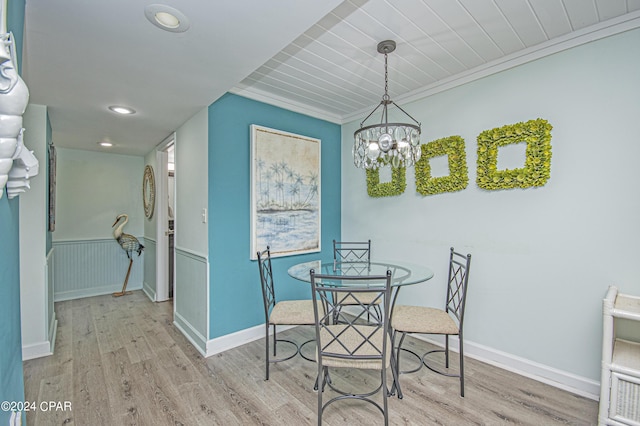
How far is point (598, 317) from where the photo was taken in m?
2.00

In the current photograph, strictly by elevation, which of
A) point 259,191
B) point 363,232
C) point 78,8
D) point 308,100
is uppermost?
point 308,100

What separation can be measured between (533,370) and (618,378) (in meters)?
0.76

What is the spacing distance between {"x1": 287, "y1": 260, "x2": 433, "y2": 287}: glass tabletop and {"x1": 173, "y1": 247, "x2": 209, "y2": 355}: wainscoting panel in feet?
3.02

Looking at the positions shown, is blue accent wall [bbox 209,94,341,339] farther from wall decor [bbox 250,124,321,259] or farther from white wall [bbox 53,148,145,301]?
white wall [bbox 53,148,145,301]

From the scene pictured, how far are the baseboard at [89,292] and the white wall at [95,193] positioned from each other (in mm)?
788

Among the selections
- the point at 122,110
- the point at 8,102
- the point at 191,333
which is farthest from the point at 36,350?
the point at 8,102

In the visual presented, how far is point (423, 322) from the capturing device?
84.0 inches

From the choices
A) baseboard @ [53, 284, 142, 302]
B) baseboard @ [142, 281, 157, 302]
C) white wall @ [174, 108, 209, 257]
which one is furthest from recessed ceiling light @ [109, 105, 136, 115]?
baseboard @ [53, 284, 142, 302]

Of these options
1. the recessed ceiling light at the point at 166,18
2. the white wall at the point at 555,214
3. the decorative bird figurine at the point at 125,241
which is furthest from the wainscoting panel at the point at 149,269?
the white wall at the point at 555,214

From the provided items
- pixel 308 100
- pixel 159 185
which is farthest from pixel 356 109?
pixel 159 185

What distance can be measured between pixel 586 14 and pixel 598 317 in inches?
77.1

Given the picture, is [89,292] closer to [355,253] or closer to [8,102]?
[355,253]

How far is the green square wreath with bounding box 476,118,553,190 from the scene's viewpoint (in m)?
2.18

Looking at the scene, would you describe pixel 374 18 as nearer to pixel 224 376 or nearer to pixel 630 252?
pixel 630 252
